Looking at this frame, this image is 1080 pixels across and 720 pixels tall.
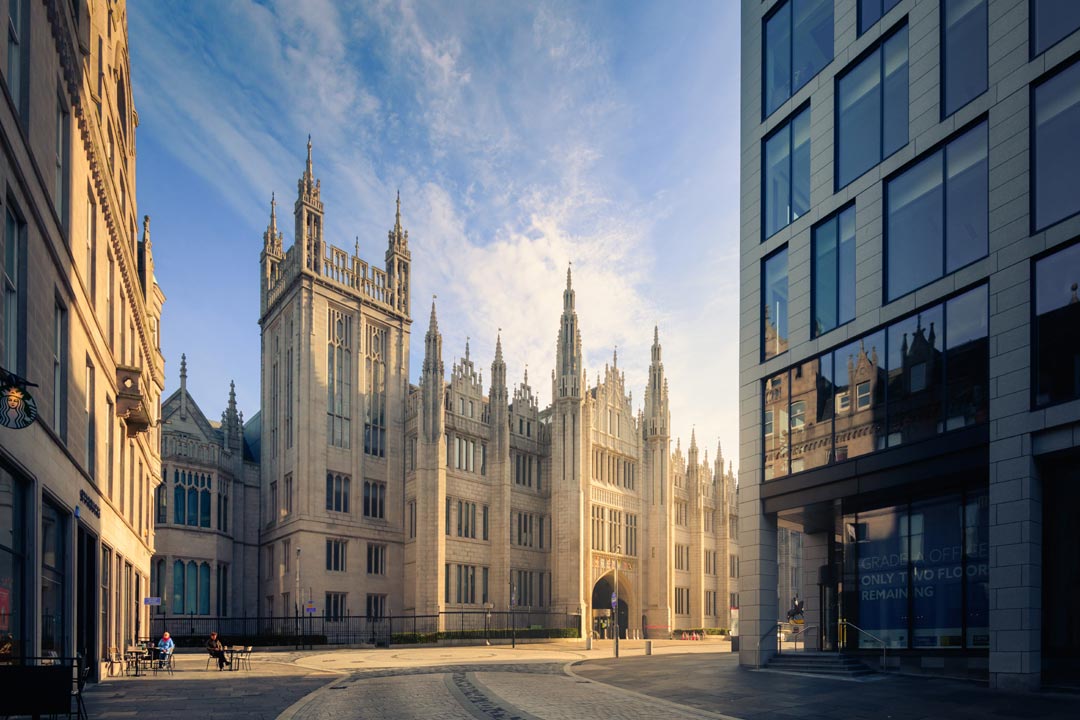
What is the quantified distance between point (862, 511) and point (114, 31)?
2716cm

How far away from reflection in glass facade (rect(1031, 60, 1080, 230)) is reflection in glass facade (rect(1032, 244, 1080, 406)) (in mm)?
926

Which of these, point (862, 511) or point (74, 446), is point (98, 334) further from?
point (862, 511)

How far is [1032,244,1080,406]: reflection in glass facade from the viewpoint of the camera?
1773cm

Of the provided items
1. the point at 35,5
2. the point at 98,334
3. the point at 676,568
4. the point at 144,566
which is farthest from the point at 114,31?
the point at 676,568

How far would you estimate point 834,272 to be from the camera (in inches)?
973

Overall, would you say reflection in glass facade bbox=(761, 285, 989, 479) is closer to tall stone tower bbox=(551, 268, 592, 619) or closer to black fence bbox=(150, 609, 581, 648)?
black fence bbox=(150, 609, 581, 648)

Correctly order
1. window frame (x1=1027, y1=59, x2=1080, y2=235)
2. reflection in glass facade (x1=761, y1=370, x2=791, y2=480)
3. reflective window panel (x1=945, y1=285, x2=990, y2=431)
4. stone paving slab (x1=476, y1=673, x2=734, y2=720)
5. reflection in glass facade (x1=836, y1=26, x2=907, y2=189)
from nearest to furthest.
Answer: stone paving slab (x1=476, y1=673, x2=734, y2=720) < window frame (x1=1027, y1=59, x2=1080, y2=235) < reflective window panel (x1=945, y1=285, x2=990, y2=431) < reflection in glass facade (x1=836, y1=26, x2=907, y2=189) < reflection in glass facade (x1=761, y1=370, x2=791, y2=480)

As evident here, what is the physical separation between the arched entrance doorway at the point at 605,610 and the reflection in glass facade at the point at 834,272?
4266cm

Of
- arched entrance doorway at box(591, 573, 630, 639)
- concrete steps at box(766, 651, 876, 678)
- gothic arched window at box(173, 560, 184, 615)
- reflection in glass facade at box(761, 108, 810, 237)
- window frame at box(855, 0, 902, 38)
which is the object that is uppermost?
window frame at box(855, 0, 902, 38)

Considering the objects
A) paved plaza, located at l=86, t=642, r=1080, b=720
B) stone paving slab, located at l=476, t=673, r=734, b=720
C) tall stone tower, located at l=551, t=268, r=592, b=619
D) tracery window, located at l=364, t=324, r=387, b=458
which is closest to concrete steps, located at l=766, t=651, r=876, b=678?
paved plaza, located at l=86, t=642, r=1080, b=720

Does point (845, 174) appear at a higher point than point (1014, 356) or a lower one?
higher

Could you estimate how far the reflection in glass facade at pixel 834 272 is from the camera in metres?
24.1

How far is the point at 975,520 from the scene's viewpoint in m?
20.5

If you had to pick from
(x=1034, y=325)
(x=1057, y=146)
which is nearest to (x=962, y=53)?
(x=1057, y=146)
